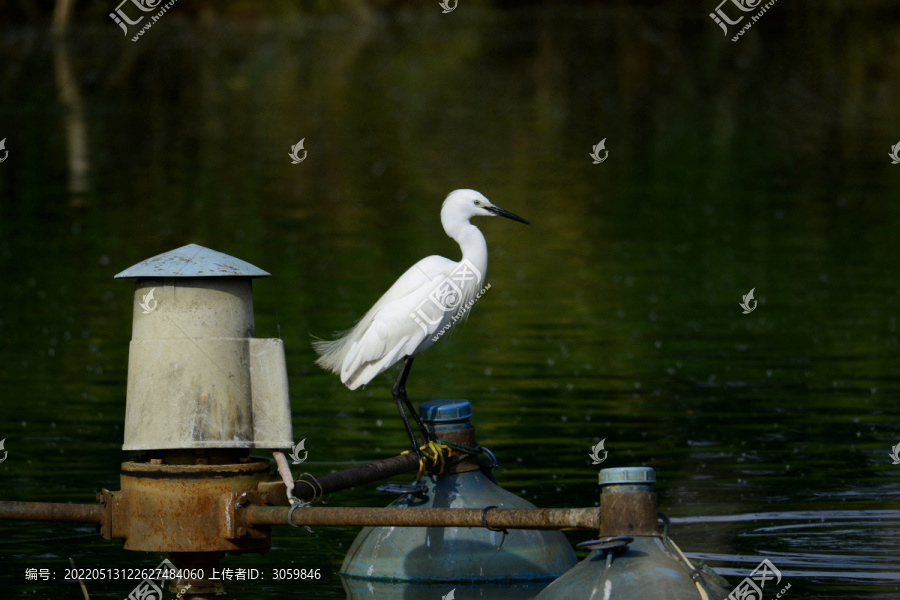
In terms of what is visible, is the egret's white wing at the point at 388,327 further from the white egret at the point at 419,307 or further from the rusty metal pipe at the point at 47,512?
Answer: the rusty metal pipe at the point at 47,512

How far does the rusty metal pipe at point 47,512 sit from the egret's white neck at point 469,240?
2713mm

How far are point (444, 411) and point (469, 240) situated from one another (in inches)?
39.8

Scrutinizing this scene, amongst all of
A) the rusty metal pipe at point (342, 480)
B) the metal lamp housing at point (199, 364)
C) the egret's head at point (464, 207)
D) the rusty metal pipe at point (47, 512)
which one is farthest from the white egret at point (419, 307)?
the rusty metal pipe at point (47, 512)

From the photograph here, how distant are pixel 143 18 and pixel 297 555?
6501cm

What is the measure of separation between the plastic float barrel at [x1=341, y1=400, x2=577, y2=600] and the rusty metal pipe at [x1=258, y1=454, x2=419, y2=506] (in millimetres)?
319

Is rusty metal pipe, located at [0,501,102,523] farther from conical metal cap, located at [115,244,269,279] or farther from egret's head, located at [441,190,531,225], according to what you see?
egret's head, located at [441,190,531,225]

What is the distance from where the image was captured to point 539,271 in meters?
20.3

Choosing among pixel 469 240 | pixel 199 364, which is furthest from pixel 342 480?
pixel 469 240

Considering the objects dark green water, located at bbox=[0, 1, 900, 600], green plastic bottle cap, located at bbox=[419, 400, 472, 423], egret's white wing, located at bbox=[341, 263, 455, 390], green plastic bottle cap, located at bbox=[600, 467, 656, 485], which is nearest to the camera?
green plastic bottle cap, located at bbox=[600, 467, 656, 485]

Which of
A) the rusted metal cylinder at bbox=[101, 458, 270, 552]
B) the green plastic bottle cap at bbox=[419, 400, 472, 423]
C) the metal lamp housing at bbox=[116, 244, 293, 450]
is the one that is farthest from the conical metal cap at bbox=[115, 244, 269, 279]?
the green plastic bottle cap at bbox=[419, 400, 472, 423]

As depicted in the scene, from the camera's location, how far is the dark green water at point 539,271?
10625 mm

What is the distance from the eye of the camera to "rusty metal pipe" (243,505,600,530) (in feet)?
23.0

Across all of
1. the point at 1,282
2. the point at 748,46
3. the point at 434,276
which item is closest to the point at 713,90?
the point at 748,46

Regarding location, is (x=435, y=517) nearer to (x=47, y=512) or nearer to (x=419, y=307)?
(x=47, y=512)
